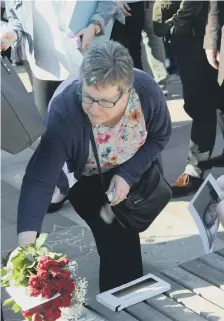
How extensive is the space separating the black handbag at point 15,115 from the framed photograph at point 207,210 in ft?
2.39

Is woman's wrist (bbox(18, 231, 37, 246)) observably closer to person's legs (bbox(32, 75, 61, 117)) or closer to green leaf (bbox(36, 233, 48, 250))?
green leaf (bbox(36, 233, 48, 250))

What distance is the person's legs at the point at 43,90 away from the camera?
4.20 metres

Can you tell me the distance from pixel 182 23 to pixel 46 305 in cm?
255

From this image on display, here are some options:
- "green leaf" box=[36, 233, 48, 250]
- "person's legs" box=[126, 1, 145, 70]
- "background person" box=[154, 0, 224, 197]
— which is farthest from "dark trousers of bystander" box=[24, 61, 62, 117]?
"green leaf" box=[36, 233, 48, 250]

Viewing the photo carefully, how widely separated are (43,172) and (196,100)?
1952 mm

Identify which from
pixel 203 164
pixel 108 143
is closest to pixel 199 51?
pixel 203 164

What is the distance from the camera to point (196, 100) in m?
4.55

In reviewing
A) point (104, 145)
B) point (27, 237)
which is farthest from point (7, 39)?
point (27, 237)

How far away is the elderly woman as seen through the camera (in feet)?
9.11

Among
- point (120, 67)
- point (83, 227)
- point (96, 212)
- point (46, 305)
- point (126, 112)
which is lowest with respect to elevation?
point (83, 227)

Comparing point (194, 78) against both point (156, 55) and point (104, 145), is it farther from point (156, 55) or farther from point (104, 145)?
point (156, 55)

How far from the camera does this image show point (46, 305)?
2244 mm

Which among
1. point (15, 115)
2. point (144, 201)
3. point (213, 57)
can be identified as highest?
point (15, 115)

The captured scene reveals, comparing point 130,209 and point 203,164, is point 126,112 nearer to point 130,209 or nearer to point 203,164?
point 130,209
